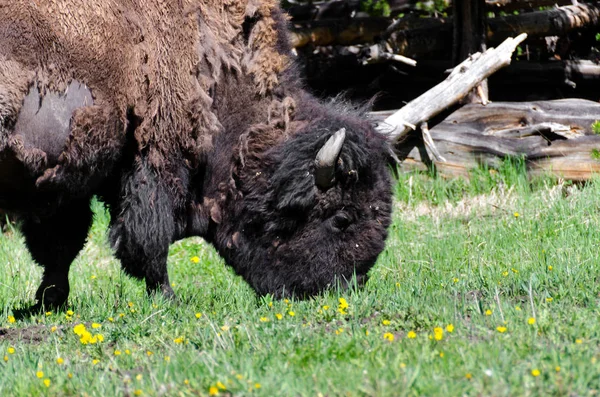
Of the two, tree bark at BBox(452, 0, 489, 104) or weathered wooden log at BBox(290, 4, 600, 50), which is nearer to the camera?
tree bark at BBox(452, 0, 489, 104)

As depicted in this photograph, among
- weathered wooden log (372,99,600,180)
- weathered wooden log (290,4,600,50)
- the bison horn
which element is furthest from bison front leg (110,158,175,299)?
weathered wooden log (290,4,600,50)

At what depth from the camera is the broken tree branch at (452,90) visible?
9.38 metres

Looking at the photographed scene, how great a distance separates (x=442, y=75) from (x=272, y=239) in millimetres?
5779

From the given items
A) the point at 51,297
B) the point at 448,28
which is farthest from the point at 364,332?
the point at 448,28

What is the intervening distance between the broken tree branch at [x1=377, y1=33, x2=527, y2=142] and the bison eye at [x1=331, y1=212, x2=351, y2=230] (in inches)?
149

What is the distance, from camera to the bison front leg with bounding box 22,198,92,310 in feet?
19.5

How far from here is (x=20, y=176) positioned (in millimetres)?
5121

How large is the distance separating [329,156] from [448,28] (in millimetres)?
5694

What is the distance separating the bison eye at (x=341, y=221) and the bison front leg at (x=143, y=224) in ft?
3.77

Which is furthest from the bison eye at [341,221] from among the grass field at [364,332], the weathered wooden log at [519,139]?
the weathered wooden log at [519,139]

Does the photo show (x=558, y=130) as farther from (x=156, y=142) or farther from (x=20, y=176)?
(x=20, y=176)

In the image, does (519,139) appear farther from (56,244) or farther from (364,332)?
(364,332)

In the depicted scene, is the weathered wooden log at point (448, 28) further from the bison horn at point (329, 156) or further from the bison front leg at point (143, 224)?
the bison front leg at point (143, 224)

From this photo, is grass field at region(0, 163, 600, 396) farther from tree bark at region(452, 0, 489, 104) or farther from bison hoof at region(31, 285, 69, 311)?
tree bark at region(452, 0, 489, 104)
